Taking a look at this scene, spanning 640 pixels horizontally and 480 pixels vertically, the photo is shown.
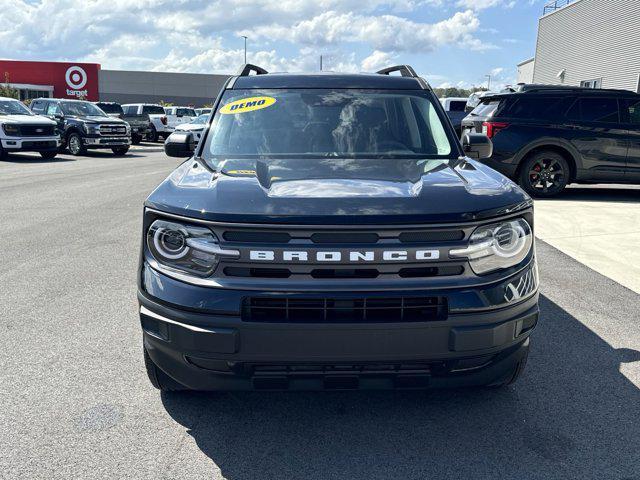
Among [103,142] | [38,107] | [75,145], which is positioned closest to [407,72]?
[103,142]

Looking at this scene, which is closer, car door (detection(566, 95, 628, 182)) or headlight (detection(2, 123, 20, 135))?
car door (detection(566, 95, 628, 182))

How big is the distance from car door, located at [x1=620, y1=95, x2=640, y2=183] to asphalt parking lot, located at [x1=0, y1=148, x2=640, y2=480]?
6.84m

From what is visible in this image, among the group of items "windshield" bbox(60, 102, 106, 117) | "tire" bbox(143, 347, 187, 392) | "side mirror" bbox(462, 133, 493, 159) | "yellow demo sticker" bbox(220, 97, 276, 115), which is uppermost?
"windshield" bbox(60, 102, 106, 117)

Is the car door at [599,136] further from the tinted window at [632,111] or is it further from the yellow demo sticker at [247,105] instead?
the yellow demo sticker at [247,105]

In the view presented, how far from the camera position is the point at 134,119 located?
95.7ft

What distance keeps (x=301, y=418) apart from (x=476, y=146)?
89.1 inches

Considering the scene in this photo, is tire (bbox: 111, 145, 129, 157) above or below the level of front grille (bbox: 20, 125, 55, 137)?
below

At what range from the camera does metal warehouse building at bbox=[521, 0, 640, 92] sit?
24375mm

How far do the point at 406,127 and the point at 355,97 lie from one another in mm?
424

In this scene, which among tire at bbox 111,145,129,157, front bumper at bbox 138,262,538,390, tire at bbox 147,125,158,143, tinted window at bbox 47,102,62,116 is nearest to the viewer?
front bumper at bbox 138,262,538,390

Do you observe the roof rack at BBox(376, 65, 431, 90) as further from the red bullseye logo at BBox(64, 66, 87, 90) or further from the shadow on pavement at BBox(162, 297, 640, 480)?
the red bullseye logo at BBox(64, 66, 87, 90)

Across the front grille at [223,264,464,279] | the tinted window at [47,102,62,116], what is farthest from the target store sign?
the front grille at [223,264,464,279]

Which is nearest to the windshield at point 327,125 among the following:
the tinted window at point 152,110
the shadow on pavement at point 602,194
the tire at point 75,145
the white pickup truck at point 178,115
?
the shadow on pavement at point 602,194

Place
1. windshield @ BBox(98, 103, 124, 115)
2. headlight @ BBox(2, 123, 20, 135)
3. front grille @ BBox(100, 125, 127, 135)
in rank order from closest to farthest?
headlight @ BBox(2, 123, 20, 135) → front grille @ BBox(100, 125, 127, 135) → windshield @ BBox(98, 103, 124, 115)
